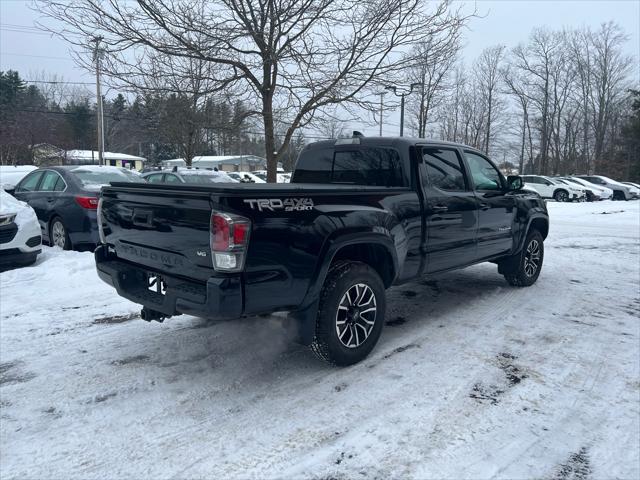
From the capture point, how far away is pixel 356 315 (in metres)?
4.02

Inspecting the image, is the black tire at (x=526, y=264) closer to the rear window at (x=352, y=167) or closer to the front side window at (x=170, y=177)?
the rear window at (x=352, y=167)

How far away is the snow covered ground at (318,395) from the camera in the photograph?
2.75 meters

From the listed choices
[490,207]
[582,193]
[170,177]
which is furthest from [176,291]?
[582,193]

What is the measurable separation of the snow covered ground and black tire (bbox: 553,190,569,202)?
2494cm

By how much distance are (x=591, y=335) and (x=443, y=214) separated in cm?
191

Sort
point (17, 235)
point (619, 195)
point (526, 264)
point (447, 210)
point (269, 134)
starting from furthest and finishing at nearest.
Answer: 1. point (619, 195)
2. point (269, 134)
3. point (17, 235)
4. point (526, 264)
5. point (447, 210)

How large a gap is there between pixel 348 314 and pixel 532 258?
3.99m

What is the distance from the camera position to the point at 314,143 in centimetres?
555

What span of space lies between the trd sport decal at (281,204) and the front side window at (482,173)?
2.83m

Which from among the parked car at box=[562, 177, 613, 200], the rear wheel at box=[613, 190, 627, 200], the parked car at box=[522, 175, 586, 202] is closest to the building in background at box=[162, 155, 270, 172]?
the parked car at box=[522, 175, 586, 202]

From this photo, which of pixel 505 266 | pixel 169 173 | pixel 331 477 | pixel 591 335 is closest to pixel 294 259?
pixel 331 477

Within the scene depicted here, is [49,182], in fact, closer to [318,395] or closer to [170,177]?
[170,177]

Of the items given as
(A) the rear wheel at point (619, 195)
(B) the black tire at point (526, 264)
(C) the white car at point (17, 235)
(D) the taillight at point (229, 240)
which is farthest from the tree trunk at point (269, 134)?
(A) the rear wheel at point (619, 195)

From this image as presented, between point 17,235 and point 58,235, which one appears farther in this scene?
point 58,235
